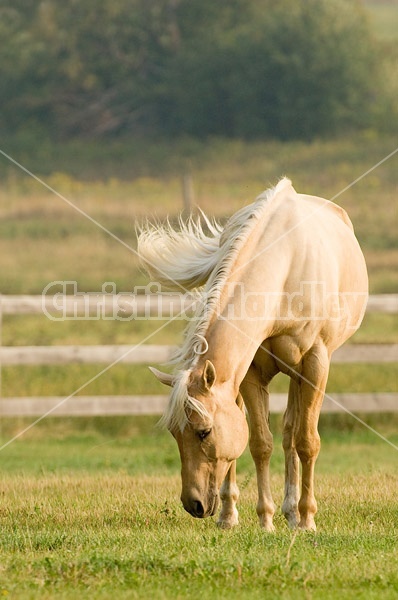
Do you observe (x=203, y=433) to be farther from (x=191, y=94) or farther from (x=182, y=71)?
(x=182, y=71)

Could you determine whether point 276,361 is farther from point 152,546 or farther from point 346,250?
point 152,546

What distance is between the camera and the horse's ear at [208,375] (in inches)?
198

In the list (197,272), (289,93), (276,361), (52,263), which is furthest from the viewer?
(289,93)

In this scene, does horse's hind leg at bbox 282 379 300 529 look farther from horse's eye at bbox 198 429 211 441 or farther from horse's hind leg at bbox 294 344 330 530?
horse's eye at bbox 198 429 211 441

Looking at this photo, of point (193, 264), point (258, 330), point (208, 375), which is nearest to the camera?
point (208, 375)

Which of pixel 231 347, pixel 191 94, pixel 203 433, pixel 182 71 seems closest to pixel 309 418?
pixel 231 347

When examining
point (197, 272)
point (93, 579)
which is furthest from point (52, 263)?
point (93, 579)

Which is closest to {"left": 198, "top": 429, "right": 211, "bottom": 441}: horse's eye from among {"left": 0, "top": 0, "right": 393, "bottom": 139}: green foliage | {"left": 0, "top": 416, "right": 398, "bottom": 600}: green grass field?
{"left": 0, "top": 416, "right": 398, "bottom": 600}: green grass field

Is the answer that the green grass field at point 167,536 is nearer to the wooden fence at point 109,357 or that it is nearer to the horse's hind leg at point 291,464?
the horse's hind leg at point 291,464

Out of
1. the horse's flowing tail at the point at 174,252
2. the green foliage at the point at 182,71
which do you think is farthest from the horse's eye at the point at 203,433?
the green foliage at the point at 182,71

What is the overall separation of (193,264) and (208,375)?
1.59 metres

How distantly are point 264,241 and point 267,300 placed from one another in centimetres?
39

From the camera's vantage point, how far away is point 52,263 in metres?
25.6

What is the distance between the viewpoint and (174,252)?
6.76m
